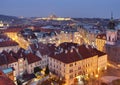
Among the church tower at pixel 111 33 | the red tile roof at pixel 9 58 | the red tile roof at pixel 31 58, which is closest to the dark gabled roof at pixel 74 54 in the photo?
the red tile roof at pixel 31 58

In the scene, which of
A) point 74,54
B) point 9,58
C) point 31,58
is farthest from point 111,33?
point 9,58

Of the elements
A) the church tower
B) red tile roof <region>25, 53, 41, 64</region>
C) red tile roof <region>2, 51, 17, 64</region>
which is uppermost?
the church tower

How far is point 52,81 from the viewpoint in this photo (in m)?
32.3

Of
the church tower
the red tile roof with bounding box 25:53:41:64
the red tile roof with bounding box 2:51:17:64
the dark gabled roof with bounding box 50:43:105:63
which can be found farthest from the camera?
the church tower

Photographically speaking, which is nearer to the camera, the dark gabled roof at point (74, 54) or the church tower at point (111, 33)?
the dark gabled roof at point (74, 54)

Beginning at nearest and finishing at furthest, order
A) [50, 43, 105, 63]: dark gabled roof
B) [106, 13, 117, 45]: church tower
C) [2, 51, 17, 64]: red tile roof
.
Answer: [2, 51, 17, 64]: red tile roof → [50, 43, 105, 63]: dark gabled roof → [106, 13, 117, 45]: church tower

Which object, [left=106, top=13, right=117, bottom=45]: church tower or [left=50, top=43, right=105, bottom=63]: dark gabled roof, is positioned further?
[left=106, top=13, right=117, bottom=45]: church tower

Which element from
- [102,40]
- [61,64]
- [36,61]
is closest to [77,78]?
[61,64]

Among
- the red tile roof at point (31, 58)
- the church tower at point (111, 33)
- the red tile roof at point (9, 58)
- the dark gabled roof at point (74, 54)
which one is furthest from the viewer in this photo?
the church tower at point (111, 33)

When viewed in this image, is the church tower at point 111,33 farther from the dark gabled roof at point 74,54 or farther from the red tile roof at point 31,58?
the red tile roof at point 31,58

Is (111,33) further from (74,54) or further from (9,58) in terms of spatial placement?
(9,58)

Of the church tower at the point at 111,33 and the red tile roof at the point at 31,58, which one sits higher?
the church tower at the point at 111,33

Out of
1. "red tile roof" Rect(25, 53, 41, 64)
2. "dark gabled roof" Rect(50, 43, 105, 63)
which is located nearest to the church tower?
"dark gabled roof" Rect(50, 43, 105, 63)

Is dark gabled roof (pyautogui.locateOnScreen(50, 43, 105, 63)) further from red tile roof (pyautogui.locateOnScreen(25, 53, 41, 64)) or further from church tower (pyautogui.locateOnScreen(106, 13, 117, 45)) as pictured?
church tower (pyautogui.locateOnScreen(106, 13, 117, 45))
